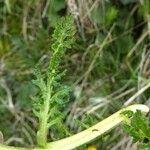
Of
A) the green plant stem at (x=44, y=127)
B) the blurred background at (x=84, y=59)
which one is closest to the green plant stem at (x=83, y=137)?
the green plant stem at (x=44, y=127)

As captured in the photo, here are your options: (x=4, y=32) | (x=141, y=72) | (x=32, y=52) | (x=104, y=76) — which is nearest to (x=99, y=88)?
(x=104, y=76)

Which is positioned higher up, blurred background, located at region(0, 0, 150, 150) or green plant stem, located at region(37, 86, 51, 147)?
green plant stem, located at region(37, 86, 51, 147)

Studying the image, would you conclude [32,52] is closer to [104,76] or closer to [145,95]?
[104,76]

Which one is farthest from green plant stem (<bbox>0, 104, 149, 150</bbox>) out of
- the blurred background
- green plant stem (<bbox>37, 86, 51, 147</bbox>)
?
the blurred background

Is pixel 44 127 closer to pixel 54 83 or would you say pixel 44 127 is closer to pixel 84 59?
pixel 54 83

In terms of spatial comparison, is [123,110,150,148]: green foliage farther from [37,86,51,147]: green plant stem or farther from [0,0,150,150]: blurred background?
[0,0,150,150]: blurred background

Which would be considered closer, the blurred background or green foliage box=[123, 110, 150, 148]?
green foliage box=[123, 110, 150, 148]
